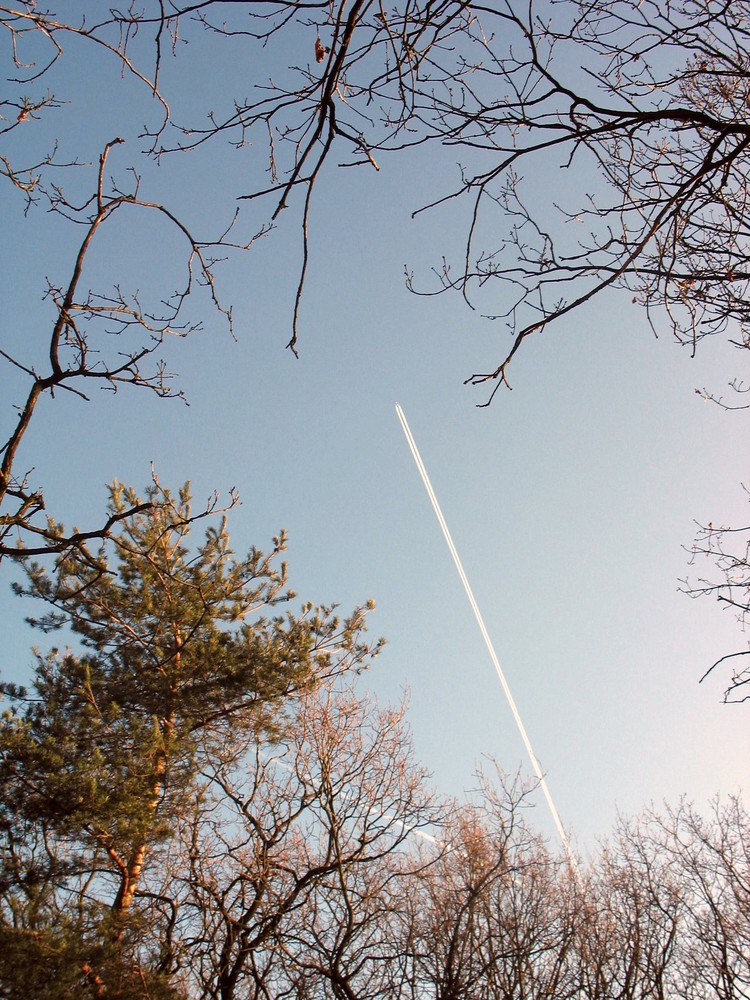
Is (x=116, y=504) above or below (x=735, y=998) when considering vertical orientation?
above

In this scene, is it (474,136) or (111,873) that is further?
(111,873)

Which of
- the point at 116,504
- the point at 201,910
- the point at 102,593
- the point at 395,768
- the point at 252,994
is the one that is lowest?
the point at 252,994

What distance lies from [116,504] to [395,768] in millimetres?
6147

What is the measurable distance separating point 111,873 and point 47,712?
83.8 inches

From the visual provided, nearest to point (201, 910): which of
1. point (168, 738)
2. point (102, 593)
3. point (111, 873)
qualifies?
point (111, 873)

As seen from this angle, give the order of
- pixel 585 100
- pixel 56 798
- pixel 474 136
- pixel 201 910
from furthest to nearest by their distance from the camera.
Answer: pixel 201 910 < pixel 56 798 < pixel 474 136 < pixel 585 100

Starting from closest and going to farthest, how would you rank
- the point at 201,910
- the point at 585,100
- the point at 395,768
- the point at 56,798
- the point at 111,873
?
the point at 585,100, the point at 56,798, the point at 111,873, the point at 201,910, the point at 395,768

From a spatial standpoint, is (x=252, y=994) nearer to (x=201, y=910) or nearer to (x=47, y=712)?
(x=201, y=910)

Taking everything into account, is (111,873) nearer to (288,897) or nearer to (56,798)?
(56,798)

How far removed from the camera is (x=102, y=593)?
1097cm

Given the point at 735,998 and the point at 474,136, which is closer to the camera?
the point at 474,136

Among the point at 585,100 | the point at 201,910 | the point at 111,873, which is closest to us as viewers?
the point at 585,100

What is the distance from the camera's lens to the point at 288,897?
10812mm

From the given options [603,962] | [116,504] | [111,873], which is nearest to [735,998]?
[603,962]
